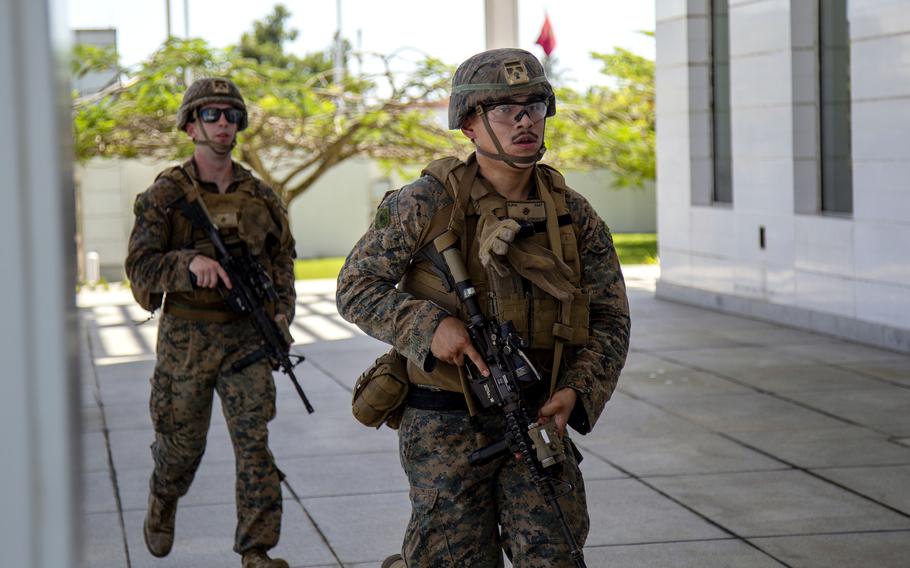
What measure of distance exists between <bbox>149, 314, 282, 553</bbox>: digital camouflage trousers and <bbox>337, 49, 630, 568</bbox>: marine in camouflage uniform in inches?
61.2

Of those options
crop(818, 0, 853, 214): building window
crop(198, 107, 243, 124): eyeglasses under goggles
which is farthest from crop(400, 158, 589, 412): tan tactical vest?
crop(818, 0, 853, 214): building window

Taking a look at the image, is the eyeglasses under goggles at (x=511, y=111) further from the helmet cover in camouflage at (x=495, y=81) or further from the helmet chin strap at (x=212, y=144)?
the helmet chin strap at (x=212, y=144)

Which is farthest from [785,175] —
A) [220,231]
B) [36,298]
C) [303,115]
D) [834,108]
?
[36,298]

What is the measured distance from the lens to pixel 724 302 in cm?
1419

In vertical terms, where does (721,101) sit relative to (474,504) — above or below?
above

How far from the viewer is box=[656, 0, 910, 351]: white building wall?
35.7ft

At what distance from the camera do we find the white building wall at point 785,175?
10.9 m

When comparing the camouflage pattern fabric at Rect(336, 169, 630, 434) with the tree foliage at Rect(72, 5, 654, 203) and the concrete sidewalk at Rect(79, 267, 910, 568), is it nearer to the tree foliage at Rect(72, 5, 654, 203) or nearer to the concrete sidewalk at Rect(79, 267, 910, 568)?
the concrete sidewalk at Rect(79, 267, 910, 568)

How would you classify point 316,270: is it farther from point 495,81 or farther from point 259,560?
point 495,81

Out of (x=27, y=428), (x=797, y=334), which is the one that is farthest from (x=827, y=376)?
(x=27, y=428)

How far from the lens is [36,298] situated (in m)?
1.04

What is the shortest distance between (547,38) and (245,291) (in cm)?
1654

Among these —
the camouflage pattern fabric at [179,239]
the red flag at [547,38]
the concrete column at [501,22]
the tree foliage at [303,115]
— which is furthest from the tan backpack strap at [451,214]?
the red flag at [547,38]

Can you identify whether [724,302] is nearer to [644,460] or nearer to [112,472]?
[644,460]
